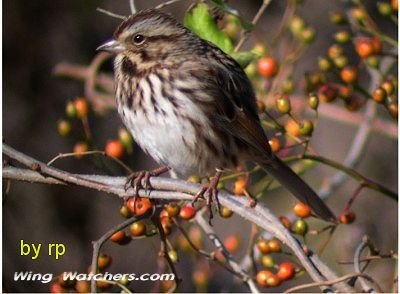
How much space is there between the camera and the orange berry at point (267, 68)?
313 centimetres

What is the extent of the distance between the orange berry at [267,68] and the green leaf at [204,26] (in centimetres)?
45

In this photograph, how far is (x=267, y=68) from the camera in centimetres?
313

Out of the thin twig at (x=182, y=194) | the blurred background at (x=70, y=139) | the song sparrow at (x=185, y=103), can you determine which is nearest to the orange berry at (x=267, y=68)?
the song sparrow at (x=185, y=103)

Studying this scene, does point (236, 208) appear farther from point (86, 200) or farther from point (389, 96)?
point (86, 200)

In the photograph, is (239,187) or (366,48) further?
(366,48)

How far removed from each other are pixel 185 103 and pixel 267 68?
14.0 inches

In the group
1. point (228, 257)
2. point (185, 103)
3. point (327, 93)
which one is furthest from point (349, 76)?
point (228, 257)

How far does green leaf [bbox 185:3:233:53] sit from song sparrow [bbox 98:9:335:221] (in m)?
0.18

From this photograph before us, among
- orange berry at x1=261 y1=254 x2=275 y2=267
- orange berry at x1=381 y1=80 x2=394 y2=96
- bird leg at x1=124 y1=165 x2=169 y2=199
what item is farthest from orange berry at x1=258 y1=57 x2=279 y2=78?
orange berry at x1=261 y1=254 x2=275 y2=267

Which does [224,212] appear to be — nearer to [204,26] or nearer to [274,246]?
[274,246]

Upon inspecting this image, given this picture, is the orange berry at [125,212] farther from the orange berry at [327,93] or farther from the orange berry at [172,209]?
the orange berry at [327,93]

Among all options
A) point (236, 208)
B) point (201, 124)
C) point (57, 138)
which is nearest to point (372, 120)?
point (201, 124)

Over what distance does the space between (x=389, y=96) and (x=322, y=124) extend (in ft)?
6.80

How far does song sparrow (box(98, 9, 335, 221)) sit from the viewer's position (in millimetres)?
2934
